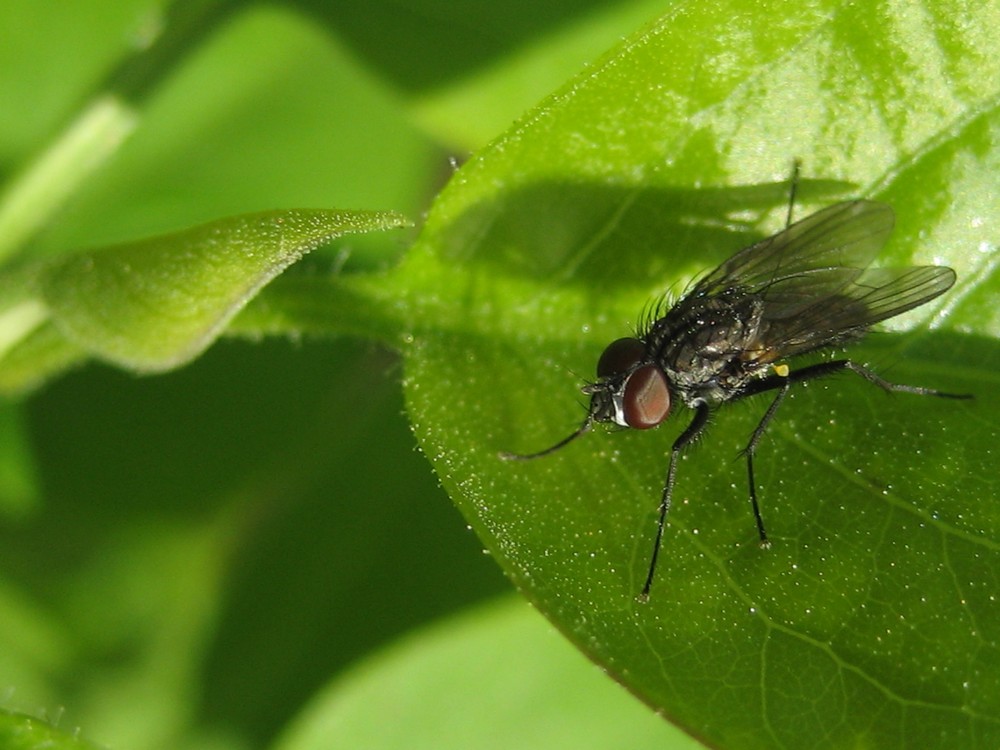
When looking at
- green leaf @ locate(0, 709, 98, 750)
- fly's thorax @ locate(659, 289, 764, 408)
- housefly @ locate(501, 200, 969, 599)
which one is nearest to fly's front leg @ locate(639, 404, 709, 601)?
housefly @ locate(501, 200, 969, 599)

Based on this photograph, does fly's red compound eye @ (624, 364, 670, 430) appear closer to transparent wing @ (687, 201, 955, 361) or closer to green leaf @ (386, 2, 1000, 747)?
green leaf @ (386, 2, 1000, 747)

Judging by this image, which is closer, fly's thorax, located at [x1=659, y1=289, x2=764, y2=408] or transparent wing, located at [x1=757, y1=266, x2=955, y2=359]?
transparent wing, located at [x1=757, y1=266, x2=955, y2=359]

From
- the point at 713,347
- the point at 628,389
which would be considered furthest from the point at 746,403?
the point at 628,389

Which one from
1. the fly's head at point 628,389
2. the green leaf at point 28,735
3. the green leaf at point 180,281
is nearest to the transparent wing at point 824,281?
the fly's head at point 628,389

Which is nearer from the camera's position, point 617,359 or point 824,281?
point 617,359

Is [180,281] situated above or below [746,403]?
above

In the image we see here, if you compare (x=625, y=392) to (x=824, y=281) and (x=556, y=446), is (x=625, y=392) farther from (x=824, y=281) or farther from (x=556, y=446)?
(x=824, y=281)

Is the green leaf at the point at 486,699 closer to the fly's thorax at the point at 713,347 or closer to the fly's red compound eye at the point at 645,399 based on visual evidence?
the fly's thorax at the point at 713,347

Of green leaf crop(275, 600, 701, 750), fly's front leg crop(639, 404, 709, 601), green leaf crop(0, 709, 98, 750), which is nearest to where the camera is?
green leaf crop(0, 709, 98, 750)
